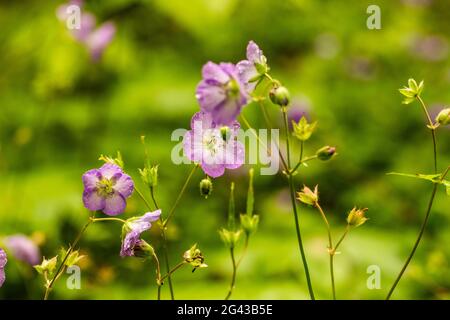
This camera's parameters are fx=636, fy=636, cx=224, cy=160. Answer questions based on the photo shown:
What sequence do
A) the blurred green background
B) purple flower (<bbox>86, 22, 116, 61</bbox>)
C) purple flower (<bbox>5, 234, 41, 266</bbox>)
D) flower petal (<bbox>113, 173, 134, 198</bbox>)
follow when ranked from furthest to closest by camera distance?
purple flower (<bbox>86, 22, 116, 61</bbox>), the blurred green background, purple flower (<bbox>5, 234, 41, 266</bbox>), flower petal (<bbox>113, 173, 134, 198</bbox>)

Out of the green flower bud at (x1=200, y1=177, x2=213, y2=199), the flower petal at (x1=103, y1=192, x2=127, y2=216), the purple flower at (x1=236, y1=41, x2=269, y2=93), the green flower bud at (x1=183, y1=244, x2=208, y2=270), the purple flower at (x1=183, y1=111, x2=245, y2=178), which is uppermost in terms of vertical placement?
the purple flower at (x1=236, y1=41, x2=269, y2=93)

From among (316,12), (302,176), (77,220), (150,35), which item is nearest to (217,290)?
(77,220)

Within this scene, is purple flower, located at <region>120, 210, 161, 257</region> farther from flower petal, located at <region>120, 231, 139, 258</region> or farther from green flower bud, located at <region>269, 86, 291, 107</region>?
green flower bud, located at <region>269, 86, 291, 107</region>

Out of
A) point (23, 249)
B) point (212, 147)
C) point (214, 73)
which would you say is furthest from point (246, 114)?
point (214, 73)

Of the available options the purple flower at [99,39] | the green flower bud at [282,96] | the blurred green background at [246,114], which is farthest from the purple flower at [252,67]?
the purple flower at [99,39]

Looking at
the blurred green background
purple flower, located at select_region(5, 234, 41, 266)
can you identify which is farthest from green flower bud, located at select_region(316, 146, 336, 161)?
purple flower, located at select_region(5, 234, 41, 266)

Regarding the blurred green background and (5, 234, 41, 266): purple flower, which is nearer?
(5, 234, 41, 266): purple flower

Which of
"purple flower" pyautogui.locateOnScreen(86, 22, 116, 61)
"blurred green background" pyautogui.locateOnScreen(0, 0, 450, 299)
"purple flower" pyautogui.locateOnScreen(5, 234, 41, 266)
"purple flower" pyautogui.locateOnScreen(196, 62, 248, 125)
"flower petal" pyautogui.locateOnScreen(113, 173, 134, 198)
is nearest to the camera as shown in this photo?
"purple flower" pyautogui.locateOnScreen(196, 62, 248, 125)

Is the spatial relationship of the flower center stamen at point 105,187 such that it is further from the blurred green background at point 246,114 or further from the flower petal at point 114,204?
the blurred green background at point 246,114
